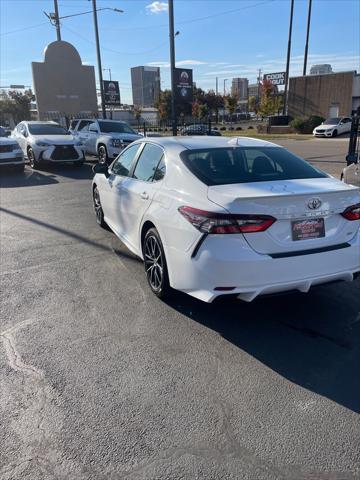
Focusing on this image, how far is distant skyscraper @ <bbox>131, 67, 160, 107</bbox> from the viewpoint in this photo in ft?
374

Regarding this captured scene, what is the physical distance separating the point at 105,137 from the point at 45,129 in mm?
2527

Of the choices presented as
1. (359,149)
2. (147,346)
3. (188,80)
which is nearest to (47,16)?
(188,80)

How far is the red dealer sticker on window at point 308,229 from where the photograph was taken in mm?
3322

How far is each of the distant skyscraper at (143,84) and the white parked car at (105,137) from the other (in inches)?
3883

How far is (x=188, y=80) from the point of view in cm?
2717

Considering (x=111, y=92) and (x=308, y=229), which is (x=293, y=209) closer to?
(x=308, y=229)

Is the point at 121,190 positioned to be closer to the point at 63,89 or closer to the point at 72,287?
the point at 72,287

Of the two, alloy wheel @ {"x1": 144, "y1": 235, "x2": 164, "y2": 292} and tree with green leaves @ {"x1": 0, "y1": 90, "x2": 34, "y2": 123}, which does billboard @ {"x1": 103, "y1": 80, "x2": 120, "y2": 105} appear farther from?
tree with green leaves @ {"x1": 0, "y1": 90, "x2": 34, "y2": 123}

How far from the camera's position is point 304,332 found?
11.9ft

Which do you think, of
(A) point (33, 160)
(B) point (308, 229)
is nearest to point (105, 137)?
(A) point (33, 160)

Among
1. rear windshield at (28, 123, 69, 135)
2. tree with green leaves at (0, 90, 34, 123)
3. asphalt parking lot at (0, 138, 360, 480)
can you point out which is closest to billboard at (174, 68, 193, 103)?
rear windshield at (28, 123, 69, 135)

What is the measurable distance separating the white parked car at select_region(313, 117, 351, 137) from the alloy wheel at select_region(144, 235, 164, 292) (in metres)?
32.0

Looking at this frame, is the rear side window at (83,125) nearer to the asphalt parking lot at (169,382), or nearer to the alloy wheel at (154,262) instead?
the asphalt parking lot at (169,382)

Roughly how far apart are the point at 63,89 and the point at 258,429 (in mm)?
40710
